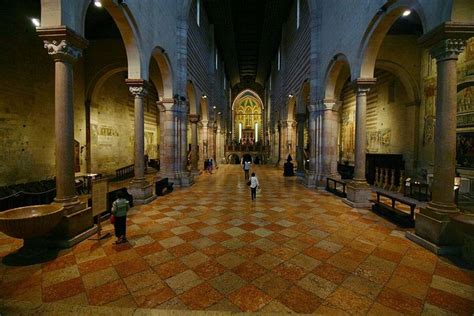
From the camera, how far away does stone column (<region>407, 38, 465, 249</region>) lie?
4617 mm

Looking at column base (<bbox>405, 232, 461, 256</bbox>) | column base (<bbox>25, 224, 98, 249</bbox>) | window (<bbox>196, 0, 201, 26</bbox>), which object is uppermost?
window (<bbox>196, 0, 201, 26</bbox>)

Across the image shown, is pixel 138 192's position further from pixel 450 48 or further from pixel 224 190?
pixel 450 48

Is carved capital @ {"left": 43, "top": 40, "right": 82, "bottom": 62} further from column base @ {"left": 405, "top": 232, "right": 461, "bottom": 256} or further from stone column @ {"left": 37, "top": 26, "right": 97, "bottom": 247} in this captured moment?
column base @ {"left": 405, "top": 232, "right": 461, "bottom": 256}

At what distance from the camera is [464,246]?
4312mm

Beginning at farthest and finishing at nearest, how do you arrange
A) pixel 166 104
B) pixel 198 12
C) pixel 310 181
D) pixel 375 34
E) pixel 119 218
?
pixel 198 12 < pixel 310 181 < pixel 166 104 < pixel 375 34 < pixel 119 218

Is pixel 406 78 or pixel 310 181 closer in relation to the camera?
pixel 310 181

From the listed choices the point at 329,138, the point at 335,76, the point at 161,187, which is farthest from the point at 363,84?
the point at 161,187

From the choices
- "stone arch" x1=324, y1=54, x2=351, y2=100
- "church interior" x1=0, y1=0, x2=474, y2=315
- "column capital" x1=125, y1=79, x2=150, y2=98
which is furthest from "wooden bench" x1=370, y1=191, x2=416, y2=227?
"column capital" x1=125, y1=79, x2=150, y2=98

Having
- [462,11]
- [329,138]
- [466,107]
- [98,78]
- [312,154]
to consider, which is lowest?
[312,154]

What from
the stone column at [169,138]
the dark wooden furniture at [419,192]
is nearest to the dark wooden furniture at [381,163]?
the dark wooden furniture at [419,192]

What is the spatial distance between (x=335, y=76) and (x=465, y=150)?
6.70 meters

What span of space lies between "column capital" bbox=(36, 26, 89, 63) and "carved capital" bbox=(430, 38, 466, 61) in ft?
25.2

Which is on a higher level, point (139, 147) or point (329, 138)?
point (329, 138)

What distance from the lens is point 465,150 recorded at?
33.6 feet
